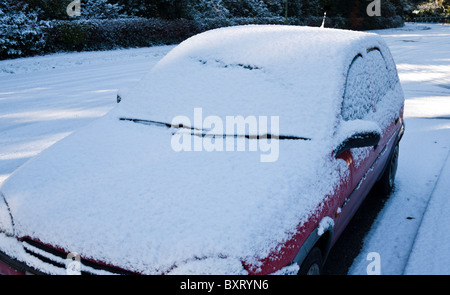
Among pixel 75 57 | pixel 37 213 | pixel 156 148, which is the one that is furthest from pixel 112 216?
pixel 75 57

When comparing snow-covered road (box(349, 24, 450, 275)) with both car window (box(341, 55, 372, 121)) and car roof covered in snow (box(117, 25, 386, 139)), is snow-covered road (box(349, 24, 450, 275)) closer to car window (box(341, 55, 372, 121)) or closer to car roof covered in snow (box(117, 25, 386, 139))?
car window (box(341, 55, 372, 121))

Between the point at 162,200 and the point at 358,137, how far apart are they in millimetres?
1289

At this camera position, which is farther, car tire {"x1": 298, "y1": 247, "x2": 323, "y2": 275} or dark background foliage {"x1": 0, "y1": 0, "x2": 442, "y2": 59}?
dark background foliage {"x1": 0, "y1": 0, "x2": 442, "y2": 59}

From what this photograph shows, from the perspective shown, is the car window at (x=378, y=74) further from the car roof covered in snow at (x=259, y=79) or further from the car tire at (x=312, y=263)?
the car tire at (x=312, y=263)

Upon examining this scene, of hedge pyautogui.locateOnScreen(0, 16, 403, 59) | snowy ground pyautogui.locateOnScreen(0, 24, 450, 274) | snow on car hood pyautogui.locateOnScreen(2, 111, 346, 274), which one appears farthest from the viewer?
hedge pyautogui.locateOnScreen(0, 16, 403, 59)

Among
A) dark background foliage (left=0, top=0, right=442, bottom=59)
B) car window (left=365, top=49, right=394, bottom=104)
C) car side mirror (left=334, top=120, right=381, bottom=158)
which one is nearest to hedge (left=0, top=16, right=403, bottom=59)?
dark background foliage (left=0, top=0, right=442, bottom=59)

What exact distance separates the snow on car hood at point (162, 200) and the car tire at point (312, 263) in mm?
248

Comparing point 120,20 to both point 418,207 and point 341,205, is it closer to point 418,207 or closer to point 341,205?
point 418,207

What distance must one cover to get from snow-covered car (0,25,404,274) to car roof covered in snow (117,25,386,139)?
0.03ft

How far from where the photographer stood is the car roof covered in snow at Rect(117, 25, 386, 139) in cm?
254

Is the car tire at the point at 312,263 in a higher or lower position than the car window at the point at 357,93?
lower

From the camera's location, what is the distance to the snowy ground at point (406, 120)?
122 inches

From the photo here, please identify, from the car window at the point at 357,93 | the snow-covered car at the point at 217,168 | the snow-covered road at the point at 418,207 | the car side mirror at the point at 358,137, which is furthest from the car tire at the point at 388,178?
the car side mirror at the point at 358,137
